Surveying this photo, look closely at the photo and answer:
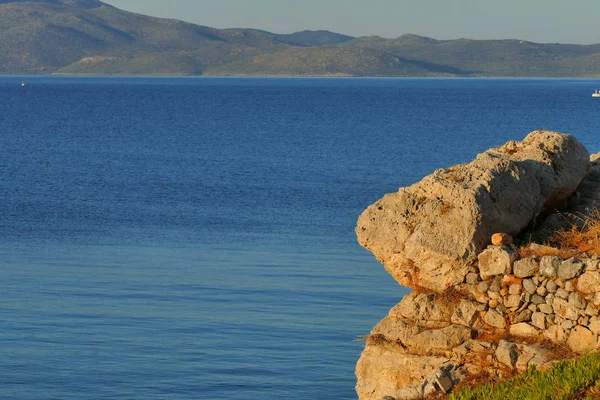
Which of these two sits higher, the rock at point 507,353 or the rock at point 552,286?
the rock at point 552,286

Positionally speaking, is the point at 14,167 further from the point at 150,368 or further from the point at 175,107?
the point at 175,107

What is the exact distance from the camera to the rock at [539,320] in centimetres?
1173

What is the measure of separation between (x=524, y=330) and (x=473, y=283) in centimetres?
85

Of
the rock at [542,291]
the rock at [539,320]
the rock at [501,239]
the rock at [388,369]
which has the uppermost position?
the rock at [501,239]

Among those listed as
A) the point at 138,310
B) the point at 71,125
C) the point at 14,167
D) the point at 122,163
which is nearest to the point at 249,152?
the point at 122,163

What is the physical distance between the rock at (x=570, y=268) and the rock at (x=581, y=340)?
1.85ft

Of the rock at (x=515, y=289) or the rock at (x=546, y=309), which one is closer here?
the rock at (x=546, y=309)

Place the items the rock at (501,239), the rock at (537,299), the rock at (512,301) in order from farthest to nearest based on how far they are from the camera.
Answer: the rock at (501,239), the rock at (512,301), the rock at (537,299)

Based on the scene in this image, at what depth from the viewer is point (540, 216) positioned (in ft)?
47.0

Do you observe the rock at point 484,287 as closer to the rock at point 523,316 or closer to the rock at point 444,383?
the rock at point 523,316

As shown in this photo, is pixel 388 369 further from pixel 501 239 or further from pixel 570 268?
pixel 570 268

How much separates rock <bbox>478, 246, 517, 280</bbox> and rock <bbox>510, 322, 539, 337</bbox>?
614 mm

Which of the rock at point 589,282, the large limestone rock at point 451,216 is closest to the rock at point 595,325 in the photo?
the rock at point 589,282

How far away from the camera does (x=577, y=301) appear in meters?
11.5
